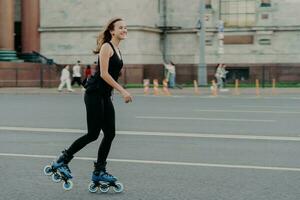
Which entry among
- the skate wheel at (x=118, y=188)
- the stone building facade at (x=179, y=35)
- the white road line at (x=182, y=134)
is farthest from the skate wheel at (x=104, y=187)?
the stone building facade at (x=179, y=35)

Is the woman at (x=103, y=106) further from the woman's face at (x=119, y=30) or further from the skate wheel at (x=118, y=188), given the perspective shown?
the skate wheel at (x=118, y=188)

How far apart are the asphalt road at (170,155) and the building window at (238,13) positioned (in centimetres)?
2346

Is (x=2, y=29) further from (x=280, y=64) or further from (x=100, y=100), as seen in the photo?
(x=100, y=100)

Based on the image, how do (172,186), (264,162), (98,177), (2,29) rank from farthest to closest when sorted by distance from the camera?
(2,29) < (264,162) < (172,186) < (98,177)

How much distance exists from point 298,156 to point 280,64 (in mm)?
30602

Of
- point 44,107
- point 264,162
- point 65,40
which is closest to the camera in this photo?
point 264,162

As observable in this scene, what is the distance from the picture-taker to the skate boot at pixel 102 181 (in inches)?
309

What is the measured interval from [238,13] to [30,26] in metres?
12.6

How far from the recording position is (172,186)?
27.6 ft

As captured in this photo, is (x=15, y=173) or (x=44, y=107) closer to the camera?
(x=15, y=173)

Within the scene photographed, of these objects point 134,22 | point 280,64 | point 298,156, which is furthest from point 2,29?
point 298,156

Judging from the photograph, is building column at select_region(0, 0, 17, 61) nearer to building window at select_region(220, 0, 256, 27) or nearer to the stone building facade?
the stone building facade

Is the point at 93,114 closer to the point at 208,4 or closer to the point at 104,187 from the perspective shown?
the point at 104,187

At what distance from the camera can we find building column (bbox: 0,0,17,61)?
1537 inches
